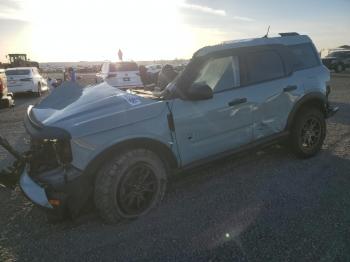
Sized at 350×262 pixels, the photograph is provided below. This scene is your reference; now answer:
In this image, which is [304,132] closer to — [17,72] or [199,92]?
[199,92]

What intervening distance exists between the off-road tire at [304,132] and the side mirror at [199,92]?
200cm

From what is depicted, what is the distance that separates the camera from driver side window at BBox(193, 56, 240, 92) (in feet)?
14.7

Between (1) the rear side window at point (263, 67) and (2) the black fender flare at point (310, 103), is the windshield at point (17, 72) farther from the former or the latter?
(2) the black fender flare at point (310, 103)

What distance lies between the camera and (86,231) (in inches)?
148

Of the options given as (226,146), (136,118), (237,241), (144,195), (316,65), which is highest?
(316,65)

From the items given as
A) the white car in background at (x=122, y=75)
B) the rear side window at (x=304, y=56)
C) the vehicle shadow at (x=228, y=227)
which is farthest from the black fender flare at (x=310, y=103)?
the white car in background at (x=122, y=75)

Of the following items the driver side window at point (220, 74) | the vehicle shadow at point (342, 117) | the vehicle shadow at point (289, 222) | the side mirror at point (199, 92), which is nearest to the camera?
the vehicle shadow at point (289, 222)

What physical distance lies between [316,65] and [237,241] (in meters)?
3.61

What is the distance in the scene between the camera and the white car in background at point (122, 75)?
43.0 ft

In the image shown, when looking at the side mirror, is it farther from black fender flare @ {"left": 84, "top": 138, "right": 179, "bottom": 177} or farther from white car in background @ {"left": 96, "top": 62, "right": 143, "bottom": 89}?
white car in background @ {"left": 96, "top": 62, "right": 143, "bottom": 89}

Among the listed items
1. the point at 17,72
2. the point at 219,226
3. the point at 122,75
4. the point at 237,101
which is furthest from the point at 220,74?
the point at 17,72

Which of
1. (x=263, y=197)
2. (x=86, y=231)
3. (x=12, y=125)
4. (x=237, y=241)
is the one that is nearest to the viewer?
(x=237, y=241)

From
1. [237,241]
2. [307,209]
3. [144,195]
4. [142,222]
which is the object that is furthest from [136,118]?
[307,209]

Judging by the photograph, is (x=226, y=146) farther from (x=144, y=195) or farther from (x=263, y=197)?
(x=144, y=195)
